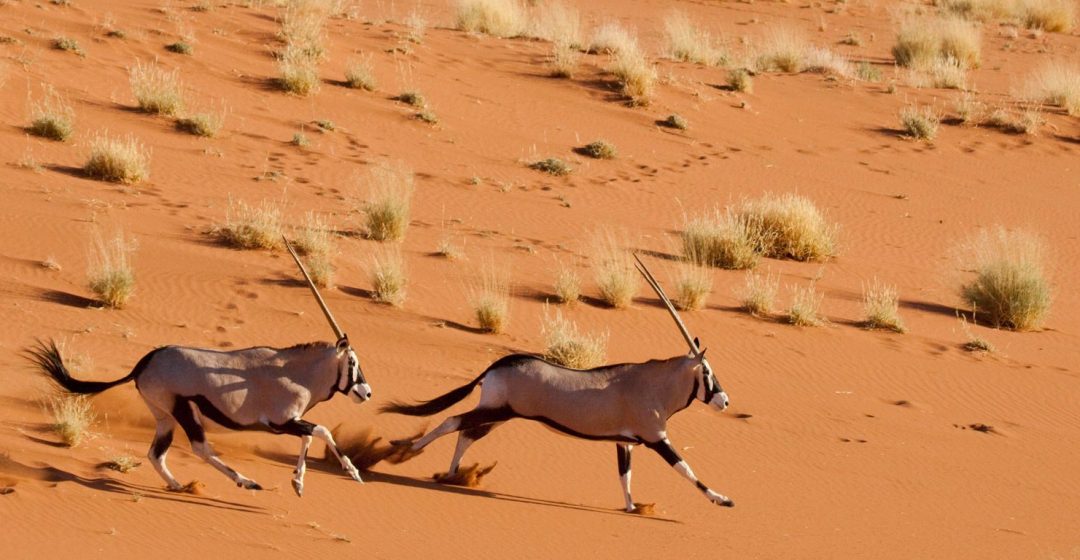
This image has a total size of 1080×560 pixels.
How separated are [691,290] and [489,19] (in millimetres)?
16526

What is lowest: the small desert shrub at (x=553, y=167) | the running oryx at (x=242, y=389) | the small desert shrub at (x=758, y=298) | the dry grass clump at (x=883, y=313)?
the dry grass clump at (x=883, y=313)

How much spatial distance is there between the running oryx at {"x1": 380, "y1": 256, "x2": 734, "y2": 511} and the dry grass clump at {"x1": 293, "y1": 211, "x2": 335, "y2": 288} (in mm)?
5684

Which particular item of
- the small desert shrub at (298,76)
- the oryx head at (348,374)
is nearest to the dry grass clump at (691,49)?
the small desert shrub at (298,76)

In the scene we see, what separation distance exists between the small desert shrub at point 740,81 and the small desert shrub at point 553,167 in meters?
6.97

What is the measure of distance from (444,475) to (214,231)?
7039mm

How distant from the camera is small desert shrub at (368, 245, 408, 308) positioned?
1448 cm

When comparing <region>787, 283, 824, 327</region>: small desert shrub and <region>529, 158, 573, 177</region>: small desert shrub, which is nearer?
<region>787, 283, 824, 327</region>: small desert shrub

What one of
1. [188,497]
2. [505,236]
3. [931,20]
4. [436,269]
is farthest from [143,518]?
[931,20]

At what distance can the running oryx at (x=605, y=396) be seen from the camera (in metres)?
9.35

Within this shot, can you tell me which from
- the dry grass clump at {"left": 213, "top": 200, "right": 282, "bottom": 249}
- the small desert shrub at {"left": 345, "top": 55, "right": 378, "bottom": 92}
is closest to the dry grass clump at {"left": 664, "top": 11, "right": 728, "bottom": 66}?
the small desert shrub at {"left": 345, "top": 55, "right": 378, "bottom": 92}

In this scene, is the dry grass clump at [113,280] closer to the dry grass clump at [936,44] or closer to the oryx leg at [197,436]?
the oryx leg at [197,436]

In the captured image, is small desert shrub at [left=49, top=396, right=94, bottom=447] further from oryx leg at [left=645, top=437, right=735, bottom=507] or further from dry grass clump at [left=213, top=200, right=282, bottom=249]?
dry grass clump at [left=213, top=200, right=282, bottom=249]

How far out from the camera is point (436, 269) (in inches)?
633

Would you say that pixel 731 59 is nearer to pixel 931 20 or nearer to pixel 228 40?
pixel 931 20
